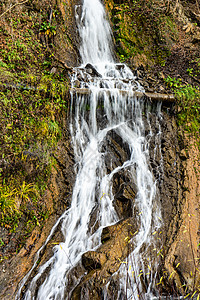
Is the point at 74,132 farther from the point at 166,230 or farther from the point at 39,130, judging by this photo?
the point at 166,230

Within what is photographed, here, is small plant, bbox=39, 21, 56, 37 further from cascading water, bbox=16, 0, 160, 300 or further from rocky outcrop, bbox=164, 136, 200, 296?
rocky outcrop, bbox=164, 136, 200, 296

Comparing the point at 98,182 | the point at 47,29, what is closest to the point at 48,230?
the point at 98,182

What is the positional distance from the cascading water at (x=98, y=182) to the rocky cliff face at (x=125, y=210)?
6.4 inches

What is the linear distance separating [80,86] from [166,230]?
430 cm

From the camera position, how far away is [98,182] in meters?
5.41

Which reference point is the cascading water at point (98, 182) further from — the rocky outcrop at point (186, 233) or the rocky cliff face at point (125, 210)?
the rocky outcrop at point (186, 233)

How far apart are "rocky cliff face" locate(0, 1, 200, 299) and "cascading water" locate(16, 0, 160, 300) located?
0.53ft

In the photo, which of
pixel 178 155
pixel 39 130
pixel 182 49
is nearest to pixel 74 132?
pixel 39 130

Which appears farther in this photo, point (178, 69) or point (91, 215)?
point (178, 69)

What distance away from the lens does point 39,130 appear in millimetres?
5066

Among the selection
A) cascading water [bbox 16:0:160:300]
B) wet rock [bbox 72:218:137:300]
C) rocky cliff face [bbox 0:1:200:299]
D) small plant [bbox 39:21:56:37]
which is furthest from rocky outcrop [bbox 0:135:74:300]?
small plant [bbox 39:21:56:37]

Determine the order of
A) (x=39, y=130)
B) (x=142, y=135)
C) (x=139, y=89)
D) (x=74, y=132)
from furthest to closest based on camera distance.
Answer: (x=139, y=89), (x=142, y=135), (x=74, y=132), (x=39, y=130)

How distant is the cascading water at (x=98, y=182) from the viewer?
3.94m

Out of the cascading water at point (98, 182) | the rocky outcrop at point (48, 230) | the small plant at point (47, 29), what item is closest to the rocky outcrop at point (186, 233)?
the cascading water at point (98, 182)
